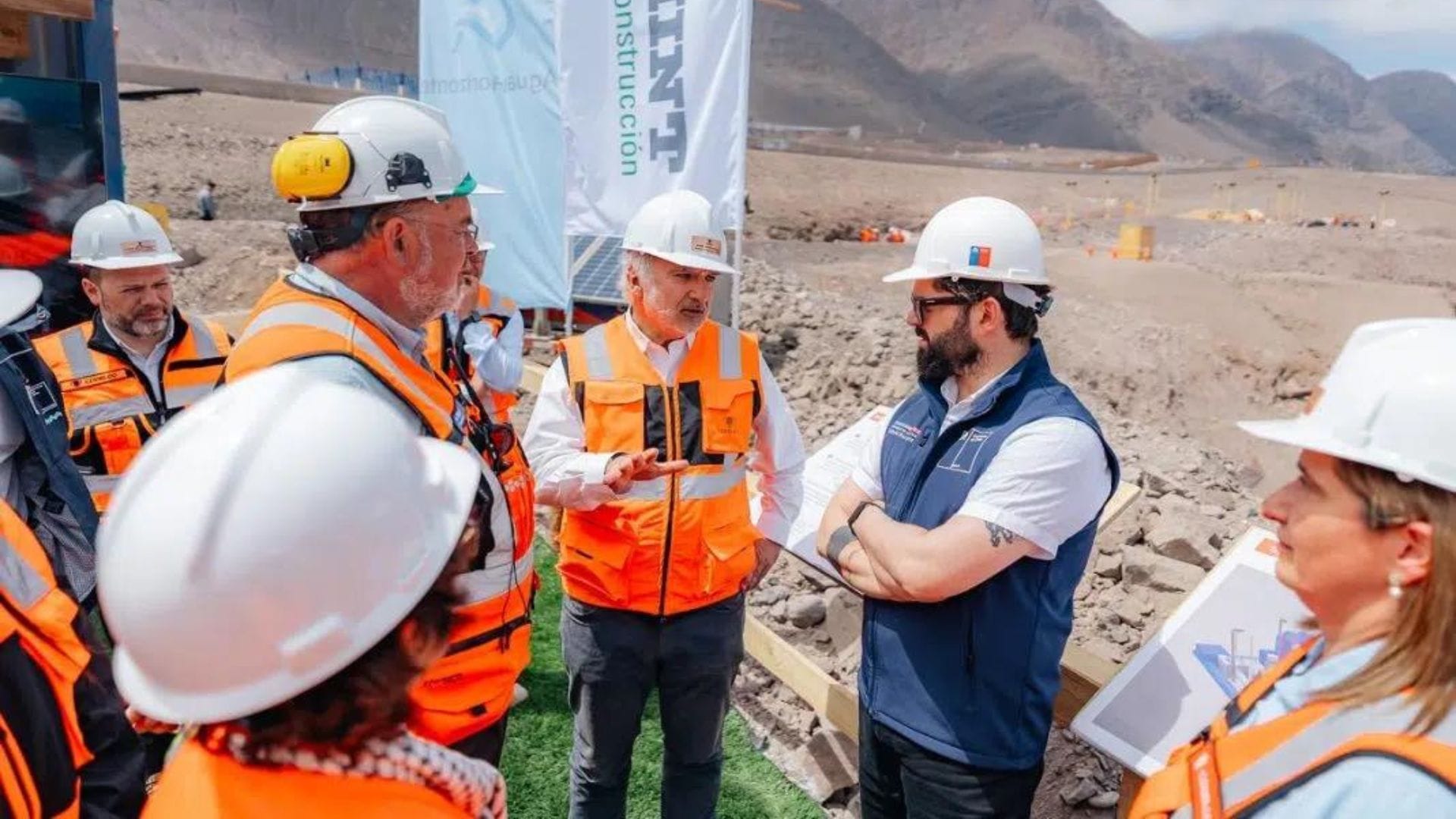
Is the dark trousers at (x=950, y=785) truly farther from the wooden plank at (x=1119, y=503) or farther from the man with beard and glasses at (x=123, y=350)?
the man with beard and glasses at (x=123, y=350)

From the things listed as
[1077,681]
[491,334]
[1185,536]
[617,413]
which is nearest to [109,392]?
[491,334]

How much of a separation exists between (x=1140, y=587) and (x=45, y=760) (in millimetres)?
4315

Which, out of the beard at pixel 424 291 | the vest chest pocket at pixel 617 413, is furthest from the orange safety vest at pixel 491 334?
the beard at pixel 424 291

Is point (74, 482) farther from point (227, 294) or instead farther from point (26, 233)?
point (227, 294)

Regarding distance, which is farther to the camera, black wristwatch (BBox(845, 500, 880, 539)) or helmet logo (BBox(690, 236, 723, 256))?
helmet logo (BBox(690, 236, 723, 256))

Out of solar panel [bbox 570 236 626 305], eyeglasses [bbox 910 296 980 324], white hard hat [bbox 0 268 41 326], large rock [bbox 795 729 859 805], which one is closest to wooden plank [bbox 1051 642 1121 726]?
large rock [bbox 795 729 859 805]

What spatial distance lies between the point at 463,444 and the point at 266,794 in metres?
1.09

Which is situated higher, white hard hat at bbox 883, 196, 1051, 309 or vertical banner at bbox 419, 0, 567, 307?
vertical banner at bbox 419, 0, 567, 307

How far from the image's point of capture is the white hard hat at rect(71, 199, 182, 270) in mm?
4129

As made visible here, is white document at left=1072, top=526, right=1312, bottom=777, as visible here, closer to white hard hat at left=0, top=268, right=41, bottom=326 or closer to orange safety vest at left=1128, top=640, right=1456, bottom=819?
orange safety vest at left=1128, top=640, right=1456, bottom=819

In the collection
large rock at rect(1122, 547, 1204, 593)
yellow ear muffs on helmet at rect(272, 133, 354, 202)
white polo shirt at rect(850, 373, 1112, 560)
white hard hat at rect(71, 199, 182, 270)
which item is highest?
yellow ear muffs on helmet at rect(272, 133, 354, 202)

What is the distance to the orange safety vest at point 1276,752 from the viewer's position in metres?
1.23

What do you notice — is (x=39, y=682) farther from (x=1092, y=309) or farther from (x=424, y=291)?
(x=1092, y=309)

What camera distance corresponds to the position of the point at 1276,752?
1389 mm
